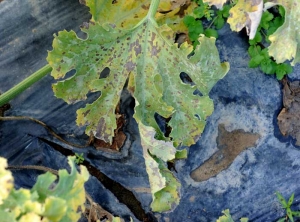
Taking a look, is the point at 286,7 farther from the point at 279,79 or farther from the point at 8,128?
the point at 8,128

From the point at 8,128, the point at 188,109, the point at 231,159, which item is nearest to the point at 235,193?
the point at 231,159

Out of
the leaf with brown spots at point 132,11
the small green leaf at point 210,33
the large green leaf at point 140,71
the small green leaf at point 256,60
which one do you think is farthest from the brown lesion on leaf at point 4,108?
the small green leaf at point 256,60

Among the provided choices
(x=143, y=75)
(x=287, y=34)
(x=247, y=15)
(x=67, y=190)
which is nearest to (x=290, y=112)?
(x=287, y=34)

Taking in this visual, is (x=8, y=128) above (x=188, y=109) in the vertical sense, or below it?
above

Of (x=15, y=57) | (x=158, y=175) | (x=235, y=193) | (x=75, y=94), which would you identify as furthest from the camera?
(x=235, y=193)

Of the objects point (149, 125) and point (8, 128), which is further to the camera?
point (8, 128)

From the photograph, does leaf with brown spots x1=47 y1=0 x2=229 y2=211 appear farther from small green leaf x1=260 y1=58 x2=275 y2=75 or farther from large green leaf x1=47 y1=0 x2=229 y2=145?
small green leaf x1=260 y1=58 x2=275 y2=75
